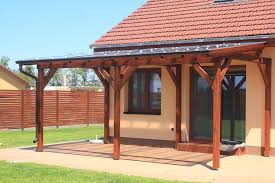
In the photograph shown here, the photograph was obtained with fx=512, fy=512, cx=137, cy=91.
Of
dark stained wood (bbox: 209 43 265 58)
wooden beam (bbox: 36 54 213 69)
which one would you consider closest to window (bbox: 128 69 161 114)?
wooden beam (bbox: 36 54 213 69)

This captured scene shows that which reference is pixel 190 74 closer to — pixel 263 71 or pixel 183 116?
pixel 183 116

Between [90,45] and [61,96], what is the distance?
32.3 feet

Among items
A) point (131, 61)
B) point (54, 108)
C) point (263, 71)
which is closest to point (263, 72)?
point (263, 71)

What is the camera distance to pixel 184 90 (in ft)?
54.9

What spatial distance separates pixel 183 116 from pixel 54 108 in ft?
41.9

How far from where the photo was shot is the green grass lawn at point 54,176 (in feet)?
33.7

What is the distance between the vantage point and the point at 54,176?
1080 centimetres

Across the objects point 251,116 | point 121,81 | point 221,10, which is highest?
point 221,10

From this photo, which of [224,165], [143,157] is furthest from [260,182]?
[143,157]

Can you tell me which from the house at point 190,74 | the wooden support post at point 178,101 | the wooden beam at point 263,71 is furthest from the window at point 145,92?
the wooden beam at point 263,71

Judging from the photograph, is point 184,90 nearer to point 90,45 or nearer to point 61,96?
point 90,45

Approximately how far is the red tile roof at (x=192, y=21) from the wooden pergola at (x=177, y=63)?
139 cm

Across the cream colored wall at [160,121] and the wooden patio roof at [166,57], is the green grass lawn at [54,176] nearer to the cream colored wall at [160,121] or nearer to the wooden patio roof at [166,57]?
the wooden patio roof at [166,57]

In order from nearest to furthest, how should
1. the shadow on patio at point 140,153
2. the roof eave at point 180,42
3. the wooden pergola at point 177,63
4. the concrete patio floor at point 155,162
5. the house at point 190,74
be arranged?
1. the concrete patio floor at point 155,162
2. the wooden pergola at point 177,63
3. the shadow on patio at point 140,153
4. the house at point 190,74
5. the roof eave at point 180,42
